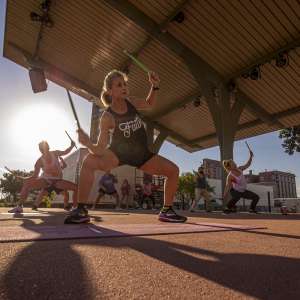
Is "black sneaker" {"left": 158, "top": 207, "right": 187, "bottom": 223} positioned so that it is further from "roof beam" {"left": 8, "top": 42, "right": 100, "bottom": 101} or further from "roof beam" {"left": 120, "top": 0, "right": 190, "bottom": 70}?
"roof beam" {"left": 8, "top": 42, "right": 100, "bottom": 101}

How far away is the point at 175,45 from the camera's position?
8.70 metres

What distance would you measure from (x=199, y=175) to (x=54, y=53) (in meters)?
7.20

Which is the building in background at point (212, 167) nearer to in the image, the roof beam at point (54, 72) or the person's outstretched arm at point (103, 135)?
the roof beam at point (54, 72)

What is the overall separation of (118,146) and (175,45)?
6640 millimetres

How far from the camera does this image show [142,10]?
320 inches

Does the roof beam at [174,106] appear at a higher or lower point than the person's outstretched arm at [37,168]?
higher

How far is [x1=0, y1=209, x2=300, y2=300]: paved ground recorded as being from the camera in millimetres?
838

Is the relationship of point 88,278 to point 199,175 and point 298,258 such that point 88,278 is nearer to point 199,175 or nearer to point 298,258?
point 298,258

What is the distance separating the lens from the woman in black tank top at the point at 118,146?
110 inches

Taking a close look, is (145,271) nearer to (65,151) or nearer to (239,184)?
(65,151)

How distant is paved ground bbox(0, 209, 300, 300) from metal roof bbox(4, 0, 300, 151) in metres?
4.50

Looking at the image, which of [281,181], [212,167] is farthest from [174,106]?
[281,181]

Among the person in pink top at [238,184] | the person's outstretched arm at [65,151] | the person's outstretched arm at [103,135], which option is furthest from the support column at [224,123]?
the person's outstretched arm at [103,135]

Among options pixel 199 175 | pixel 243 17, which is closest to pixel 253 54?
pixel 243 17
